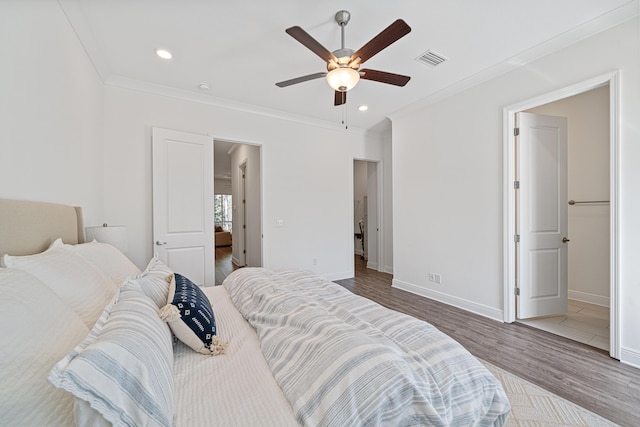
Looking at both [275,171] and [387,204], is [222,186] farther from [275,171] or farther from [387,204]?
[387,204]

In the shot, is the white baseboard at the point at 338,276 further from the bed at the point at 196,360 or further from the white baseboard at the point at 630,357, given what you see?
the white baseboard at the point at 630,357

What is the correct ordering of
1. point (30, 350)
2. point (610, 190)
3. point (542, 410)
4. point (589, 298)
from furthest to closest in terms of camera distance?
1. point (589, 298)
2. point (610, 190)
3. point (542, 410)
4. point (30, 350)

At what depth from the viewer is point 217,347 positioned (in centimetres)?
119

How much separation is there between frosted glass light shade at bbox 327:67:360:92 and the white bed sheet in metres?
1.98

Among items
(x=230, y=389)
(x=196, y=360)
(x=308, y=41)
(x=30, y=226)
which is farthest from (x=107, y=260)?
(x=308, y=41)

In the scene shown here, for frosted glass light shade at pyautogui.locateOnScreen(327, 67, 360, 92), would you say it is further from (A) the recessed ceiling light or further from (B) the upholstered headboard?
(B) the upholstered headboard

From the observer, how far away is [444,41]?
8.02 feet

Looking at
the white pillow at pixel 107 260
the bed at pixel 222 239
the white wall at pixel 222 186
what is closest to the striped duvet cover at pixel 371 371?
the white pillow at pixel 107 260

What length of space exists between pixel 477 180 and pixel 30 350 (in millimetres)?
3755

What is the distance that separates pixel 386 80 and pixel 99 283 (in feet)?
8.29

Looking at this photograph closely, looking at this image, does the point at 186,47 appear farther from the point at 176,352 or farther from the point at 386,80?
the point at 176,352

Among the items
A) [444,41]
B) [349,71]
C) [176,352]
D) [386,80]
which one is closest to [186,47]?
[349,71]

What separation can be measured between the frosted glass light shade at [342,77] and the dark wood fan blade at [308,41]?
0.33 feet

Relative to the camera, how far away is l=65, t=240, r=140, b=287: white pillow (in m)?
1.53
